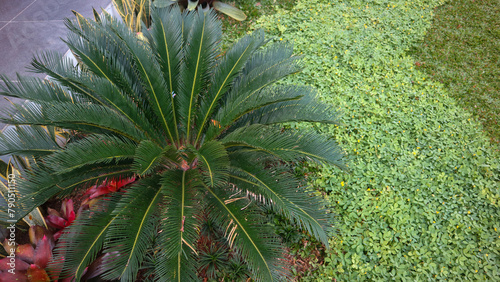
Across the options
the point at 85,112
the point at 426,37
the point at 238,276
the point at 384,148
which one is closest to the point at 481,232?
the point at 384,148

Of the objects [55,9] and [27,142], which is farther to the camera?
[55,9]

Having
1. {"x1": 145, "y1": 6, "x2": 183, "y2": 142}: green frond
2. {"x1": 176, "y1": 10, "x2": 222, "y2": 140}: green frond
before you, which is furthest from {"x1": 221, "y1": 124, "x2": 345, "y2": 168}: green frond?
{"x1": 145, "y1": 6, "x2": 183, "y2": 142}: green frond

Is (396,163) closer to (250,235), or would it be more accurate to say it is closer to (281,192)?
(281,192)

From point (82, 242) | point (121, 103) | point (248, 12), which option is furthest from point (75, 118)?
point (248, 12)

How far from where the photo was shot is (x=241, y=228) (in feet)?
6.94

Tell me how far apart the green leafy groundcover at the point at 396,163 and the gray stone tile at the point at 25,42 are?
318cm

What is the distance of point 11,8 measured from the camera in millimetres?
4789

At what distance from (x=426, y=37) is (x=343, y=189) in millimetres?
3258

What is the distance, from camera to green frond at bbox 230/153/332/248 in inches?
82.1

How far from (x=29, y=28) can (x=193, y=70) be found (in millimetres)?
3643

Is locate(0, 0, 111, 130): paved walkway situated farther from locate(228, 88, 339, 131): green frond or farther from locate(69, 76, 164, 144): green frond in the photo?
locate(228, 88, 339, 131): green frond

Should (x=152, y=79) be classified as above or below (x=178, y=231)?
above

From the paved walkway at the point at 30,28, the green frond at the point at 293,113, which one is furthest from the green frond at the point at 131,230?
the paved walkway at the point at 30,28

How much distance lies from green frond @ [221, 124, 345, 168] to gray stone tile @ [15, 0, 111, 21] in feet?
13.2
